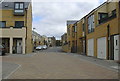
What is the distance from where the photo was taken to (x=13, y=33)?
1433 inches

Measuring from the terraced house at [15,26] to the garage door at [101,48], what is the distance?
1396cm

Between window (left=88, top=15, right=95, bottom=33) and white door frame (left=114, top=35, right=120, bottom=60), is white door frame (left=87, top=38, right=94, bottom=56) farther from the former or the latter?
white door frame (left=114, top=35, right=120, bottom=60)

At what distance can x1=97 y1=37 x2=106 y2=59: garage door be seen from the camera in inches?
949

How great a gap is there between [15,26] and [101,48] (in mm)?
19417

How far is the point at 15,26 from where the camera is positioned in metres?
40.1

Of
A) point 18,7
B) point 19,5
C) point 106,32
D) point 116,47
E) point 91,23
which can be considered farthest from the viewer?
point 19,5

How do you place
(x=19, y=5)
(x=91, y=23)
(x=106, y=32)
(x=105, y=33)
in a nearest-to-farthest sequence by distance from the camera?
(x=106, y=32) → (x=105, y=33) → (x=91, y=23) → (x=19, y=5)

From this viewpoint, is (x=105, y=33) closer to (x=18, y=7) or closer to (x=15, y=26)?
(x=15, y=26)

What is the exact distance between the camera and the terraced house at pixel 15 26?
3647cm

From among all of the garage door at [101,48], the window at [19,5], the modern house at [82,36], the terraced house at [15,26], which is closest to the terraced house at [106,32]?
the garage door at [101,48]

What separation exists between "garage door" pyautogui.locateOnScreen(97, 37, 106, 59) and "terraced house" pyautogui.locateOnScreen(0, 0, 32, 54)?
45.8 feet

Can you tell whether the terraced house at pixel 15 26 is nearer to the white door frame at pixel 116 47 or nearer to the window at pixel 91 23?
the window at pixel 91 23

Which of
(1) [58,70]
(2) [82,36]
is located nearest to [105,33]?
(1) [58,70]

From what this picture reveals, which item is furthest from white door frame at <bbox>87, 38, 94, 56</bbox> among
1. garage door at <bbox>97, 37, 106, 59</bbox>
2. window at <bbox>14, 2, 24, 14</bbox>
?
window at <bbox>14, 2, 24, 14</bbox>
